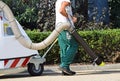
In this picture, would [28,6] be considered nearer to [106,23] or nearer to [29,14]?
[29,14]

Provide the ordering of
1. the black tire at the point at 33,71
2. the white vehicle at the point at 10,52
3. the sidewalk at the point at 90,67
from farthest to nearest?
1. the sidewalk at the point at 90,67
2. the black tire at the point at 33,71
3. the white vehicle at the point at 10,52

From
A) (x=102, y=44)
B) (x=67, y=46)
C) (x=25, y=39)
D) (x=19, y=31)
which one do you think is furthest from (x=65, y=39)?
(x=102, y=44)

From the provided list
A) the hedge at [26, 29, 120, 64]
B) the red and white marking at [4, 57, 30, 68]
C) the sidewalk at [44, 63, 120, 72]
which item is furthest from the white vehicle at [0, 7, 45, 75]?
the hedge at [26, 29, 120, 64]

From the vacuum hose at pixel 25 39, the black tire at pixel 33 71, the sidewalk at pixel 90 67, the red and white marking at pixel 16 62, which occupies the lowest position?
the sidewalk at pixel 90 67

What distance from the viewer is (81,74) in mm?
12461

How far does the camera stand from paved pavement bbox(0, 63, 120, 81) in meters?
11.5

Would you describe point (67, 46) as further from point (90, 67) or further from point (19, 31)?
point (90, 67)

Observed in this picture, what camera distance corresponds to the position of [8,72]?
1173cm

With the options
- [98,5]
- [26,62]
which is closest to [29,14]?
[98,5]

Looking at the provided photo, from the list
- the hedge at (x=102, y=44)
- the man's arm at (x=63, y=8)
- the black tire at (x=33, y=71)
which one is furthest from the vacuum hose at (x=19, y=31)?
the hedge at (x=102, y=44)

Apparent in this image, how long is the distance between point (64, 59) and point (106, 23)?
5.82 meters

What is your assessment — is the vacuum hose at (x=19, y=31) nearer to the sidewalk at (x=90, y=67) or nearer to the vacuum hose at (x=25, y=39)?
the vacuum hose at (x=25, y=39)

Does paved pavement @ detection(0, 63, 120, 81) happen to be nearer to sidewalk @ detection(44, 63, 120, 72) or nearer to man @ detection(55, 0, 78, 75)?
sidewalk @ detection(44, 63, 120, 72)

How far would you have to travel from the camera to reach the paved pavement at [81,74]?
11.5 m
